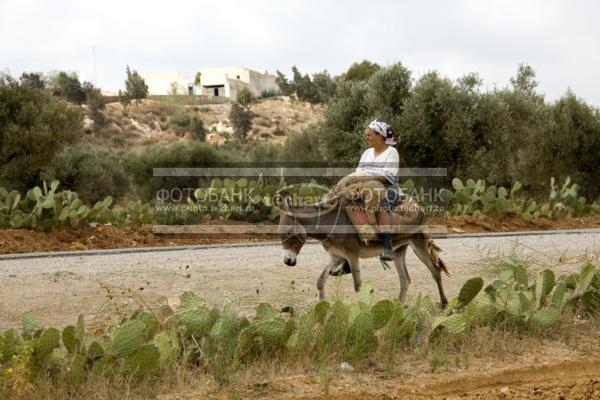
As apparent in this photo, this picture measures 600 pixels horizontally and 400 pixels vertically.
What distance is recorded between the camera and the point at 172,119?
77125 millimetres

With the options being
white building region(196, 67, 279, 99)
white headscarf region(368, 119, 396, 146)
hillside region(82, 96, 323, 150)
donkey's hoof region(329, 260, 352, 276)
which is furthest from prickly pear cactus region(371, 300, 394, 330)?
white building region(196, 67, 279, 99)

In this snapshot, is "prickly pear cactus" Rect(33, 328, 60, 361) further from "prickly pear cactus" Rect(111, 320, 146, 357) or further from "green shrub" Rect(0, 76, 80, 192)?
"green shrub" Rect(0, 76, 80, 192)

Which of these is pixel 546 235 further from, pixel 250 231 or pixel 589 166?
pixel 589 166

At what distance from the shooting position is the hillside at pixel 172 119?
70106 millimetres

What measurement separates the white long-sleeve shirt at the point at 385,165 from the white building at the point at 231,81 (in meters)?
92.6

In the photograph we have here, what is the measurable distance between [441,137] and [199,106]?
65.1 metres

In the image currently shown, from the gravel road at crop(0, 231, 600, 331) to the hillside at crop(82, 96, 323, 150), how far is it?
54760 mm

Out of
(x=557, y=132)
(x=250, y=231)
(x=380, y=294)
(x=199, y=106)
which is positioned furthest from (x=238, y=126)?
(x=380, y=294)

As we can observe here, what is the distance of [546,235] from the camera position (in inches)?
613

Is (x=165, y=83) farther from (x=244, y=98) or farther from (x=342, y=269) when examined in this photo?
(x=342, y=269)

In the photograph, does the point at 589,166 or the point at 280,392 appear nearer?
the point at 280,392

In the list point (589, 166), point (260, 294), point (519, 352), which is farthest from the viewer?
point (589, 166)

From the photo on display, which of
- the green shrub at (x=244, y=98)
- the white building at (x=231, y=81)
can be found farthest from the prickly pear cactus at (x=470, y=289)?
the white building at (x=231, y=81)

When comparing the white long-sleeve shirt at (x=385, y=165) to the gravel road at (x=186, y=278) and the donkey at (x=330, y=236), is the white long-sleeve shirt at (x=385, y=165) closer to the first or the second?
the donkey at (x=330, y=236)
